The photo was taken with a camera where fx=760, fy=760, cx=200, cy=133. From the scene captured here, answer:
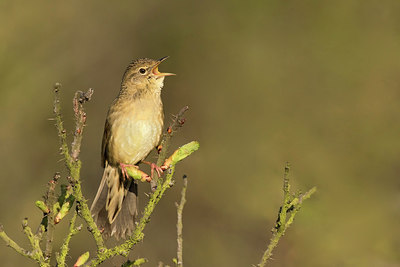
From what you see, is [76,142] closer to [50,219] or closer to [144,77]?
[50,219]

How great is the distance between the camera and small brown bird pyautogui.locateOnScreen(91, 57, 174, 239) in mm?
5387

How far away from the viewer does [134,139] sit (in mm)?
5469

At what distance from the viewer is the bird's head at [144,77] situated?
5.70 meters

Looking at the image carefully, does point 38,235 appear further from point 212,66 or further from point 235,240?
point 212,66

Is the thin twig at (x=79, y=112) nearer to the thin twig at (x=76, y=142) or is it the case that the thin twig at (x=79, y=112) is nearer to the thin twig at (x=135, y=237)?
the thin twig at (x=76, y=142)

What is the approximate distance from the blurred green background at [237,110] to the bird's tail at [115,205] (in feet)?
6.28

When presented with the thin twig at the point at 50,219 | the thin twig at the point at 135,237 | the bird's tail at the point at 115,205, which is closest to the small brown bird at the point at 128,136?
the bird's tail at the point at 115,205

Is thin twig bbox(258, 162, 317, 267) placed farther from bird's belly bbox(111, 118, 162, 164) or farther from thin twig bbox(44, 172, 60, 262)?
bird's belly bbox(111, 118, 162, 164)

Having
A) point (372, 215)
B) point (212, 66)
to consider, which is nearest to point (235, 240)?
point (372, 215)

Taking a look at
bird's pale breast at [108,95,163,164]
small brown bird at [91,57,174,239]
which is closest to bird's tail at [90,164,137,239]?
small brown bird at [91,57,174,239]

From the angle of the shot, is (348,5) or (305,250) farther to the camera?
(348,5)

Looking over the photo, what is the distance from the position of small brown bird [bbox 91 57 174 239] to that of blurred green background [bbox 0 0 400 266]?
75.0 inches

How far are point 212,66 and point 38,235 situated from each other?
597 centimetres

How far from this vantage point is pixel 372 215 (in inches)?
279
